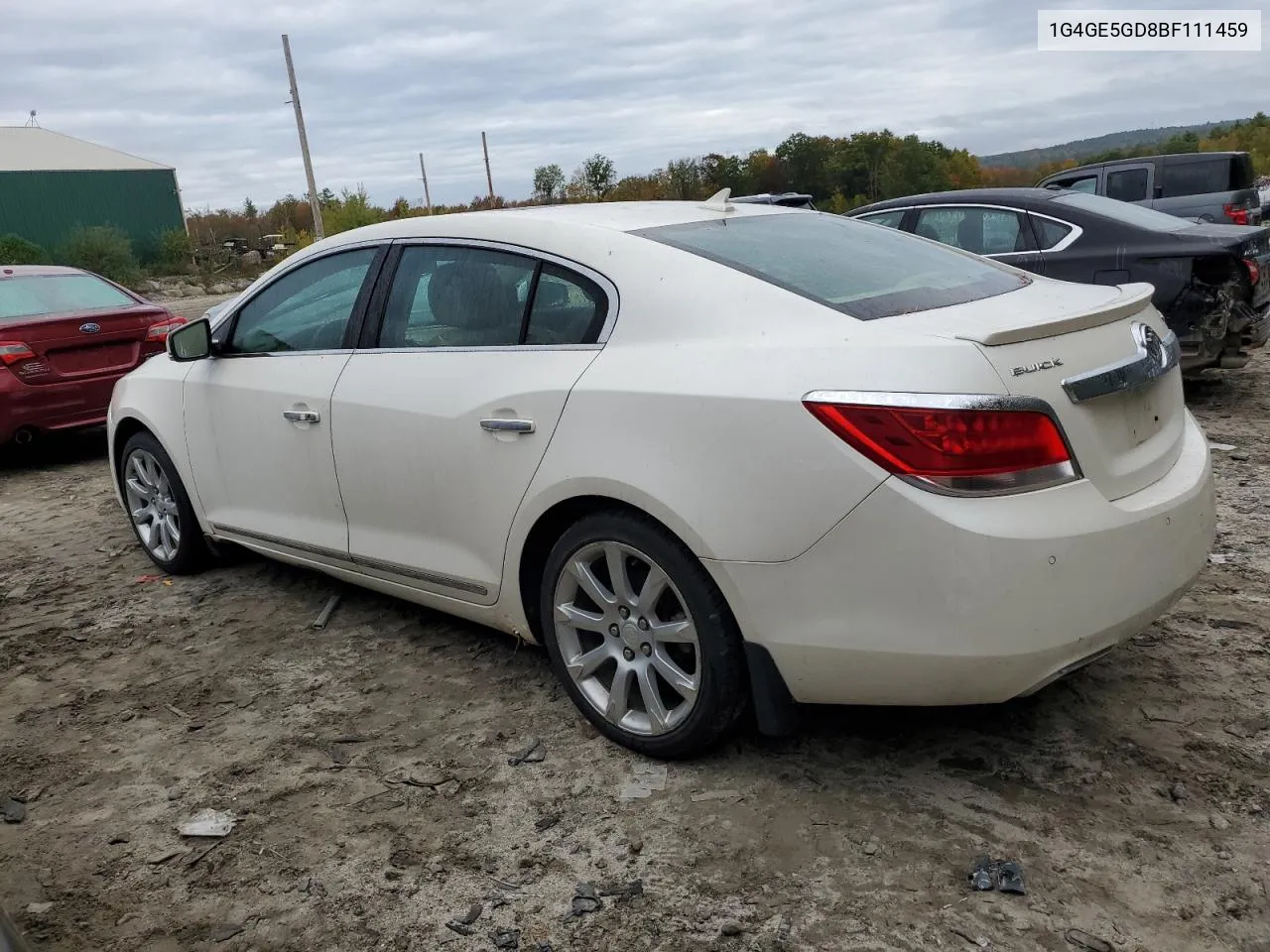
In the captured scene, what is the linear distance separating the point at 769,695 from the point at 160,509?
3517mm

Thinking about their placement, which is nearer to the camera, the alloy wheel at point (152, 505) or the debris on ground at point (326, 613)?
the debris on ground at point (326, 613)

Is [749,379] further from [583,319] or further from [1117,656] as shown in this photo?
[1117,656]

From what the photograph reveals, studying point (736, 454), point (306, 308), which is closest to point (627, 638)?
point (736, 454)

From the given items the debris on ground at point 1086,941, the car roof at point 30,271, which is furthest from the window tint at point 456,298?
the car roof at point 30,271

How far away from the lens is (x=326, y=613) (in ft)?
14.4

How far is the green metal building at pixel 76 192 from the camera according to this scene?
39438 mm

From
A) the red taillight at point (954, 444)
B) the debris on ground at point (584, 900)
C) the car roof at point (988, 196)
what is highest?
the car roof at point (988, 196)

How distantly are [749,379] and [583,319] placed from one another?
27.1 inches

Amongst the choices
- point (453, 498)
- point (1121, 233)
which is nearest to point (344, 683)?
point (453, 498)

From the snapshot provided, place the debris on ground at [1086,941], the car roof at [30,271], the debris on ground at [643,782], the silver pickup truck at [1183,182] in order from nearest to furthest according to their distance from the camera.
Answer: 1. the debris on ground at [1086,941]
2. the debris on ground at [643,782]
3. the car roof at [30,271]
4. the silver pickup truck at [1183,182]

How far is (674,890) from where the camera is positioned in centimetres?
248

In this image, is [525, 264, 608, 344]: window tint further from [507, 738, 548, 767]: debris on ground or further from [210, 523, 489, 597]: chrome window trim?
[507, 738, 548, 767]: debris on ground

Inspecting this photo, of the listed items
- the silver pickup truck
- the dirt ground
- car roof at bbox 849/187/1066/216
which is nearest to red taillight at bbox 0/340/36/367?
the dirt ground

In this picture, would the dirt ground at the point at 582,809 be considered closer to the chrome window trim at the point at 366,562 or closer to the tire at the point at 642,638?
the tire at the point at 642,638
